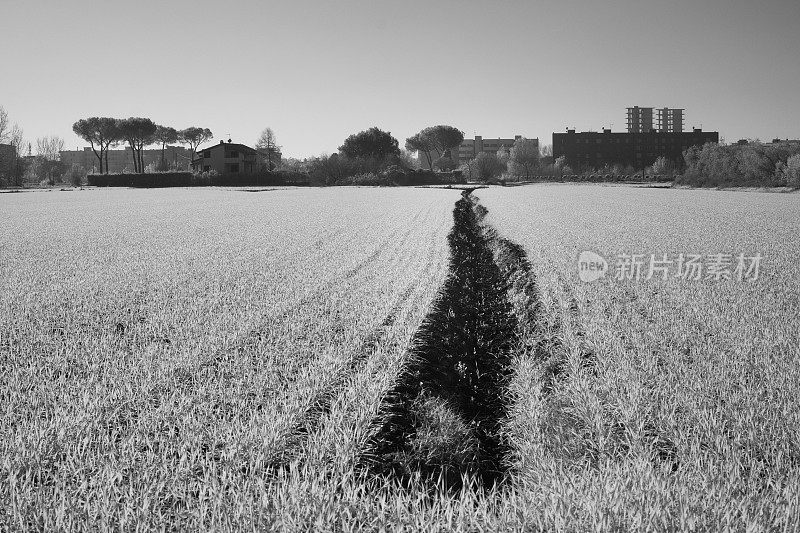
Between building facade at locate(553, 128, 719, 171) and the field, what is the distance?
147691 millimetres

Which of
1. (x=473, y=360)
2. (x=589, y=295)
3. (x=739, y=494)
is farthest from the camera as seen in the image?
(x=589, y=295)

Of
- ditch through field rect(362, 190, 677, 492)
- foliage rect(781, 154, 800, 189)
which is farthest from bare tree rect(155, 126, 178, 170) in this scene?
ditch through field rect(362, 190, 677, 492)

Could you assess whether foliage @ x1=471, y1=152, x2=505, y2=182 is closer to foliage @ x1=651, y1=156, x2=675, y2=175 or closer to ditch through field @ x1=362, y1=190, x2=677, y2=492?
foliage @ x1=651, y1=156, x2=675, y2=175

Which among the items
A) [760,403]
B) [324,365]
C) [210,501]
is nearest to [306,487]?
[210,501]

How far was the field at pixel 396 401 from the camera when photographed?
3.62 meters

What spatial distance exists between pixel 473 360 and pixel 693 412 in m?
3.10

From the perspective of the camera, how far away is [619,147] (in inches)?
6078

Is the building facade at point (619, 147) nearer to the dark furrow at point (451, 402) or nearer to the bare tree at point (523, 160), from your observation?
the bare tree at point (523, 160)

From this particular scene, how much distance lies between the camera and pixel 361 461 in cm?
452

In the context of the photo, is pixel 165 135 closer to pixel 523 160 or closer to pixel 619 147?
pixel 523 160

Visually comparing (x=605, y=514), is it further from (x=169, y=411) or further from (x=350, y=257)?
(x=350, y=257)

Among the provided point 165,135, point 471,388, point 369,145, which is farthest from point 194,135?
point 471,388

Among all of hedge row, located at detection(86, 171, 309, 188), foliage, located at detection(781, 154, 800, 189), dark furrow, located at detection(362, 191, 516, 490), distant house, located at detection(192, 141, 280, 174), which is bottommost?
dark furrow, located at detection(362, 191, 516, 490)

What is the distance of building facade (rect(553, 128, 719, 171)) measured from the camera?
15238 centimetres
